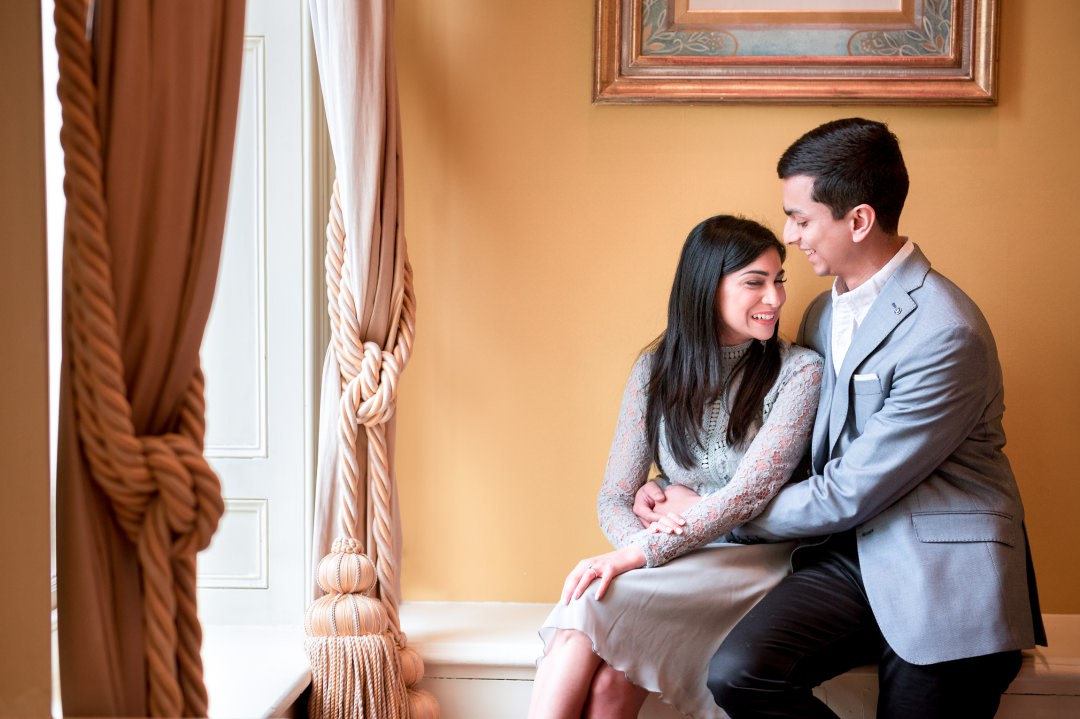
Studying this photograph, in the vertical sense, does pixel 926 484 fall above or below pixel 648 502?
above

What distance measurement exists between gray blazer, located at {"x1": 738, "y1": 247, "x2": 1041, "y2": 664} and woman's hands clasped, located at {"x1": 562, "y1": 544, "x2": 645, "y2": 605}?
333 millimetres

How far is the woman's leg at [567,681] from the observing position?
2.06 metres

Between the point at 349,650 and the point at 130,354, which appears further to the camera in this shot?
the point at 349,650

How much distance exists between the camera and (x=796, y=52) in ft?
8.41

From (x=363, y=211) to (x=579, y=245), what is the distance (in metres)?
0.70

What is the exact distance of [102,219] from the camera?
105cm

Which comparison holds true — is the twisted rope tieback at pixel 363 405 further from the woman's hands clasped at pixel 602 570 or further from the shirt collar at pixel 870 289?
the shirt collar at pixel 870 289

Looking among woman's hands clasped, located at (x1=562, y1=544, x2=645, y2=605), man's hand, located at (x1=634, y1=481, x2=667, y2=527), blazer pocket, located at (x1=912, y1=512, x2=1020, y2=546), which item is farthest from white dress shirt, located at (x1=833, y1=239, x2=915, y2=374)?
woman's hands clasped, located at (x1=562, y1=544, x2=645, y2=605)

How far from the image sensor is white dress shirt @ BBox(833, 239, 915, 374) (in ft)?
7.09

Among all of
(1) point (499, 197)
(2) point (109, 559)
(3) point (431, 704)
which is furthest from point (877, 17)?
(2) point (109, 559)

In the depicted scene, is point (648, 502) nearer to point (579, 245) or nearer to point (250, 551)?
point (579, 245)

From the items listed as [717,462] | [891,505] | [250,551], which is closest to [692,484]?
[717,462]

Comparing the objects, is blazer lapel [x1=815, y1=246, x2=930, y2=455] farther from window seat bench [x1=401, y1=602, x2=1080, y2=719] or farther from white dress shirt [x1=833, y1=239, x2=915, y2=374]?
window seat bench [x1=401, y1=602, x2=1080, y2=719]

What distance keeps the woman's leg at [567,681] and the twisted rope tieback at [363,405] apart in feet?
1.26
